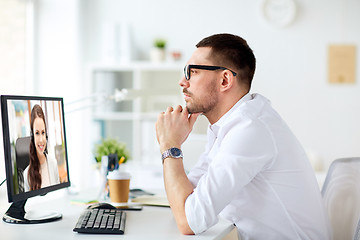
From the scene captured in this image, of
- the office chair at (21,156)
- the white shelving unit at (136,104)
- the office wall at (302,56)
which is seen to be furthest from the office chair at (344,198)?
the white shelving unit at (136,104)

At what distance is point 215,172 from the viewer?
4.84ft

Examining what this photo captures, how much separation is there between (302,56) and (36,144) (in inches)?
116

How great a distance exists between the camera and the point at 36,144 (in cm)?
164

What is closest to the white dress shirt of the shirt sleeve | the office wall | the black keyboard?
the shirt sleeve

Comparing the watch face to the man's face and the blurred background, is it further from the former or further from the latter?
the blurred background

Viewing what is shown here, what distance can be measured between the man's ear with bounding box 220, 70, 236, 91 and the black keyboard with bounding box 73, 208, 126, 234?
22.5 inches

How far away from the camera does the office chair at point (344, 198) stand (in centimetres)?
167

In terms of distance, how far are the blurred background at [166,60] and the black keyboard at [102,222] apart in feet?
7.08

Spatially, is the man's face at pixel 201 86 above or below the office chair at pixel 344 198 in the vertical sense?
above

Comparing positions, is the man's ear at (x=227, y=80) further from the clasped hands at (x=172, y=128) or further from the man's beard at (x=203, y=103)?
the clasped hands at (x=172, y=128)

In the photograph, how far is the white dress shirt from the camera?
4.90 ft

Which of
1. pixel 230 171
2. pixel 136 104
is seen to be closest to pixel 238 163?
pixel 230 171

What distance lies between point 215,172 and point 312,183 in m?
0.39

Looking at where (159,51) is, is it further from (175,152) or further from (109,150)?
(175,152)
